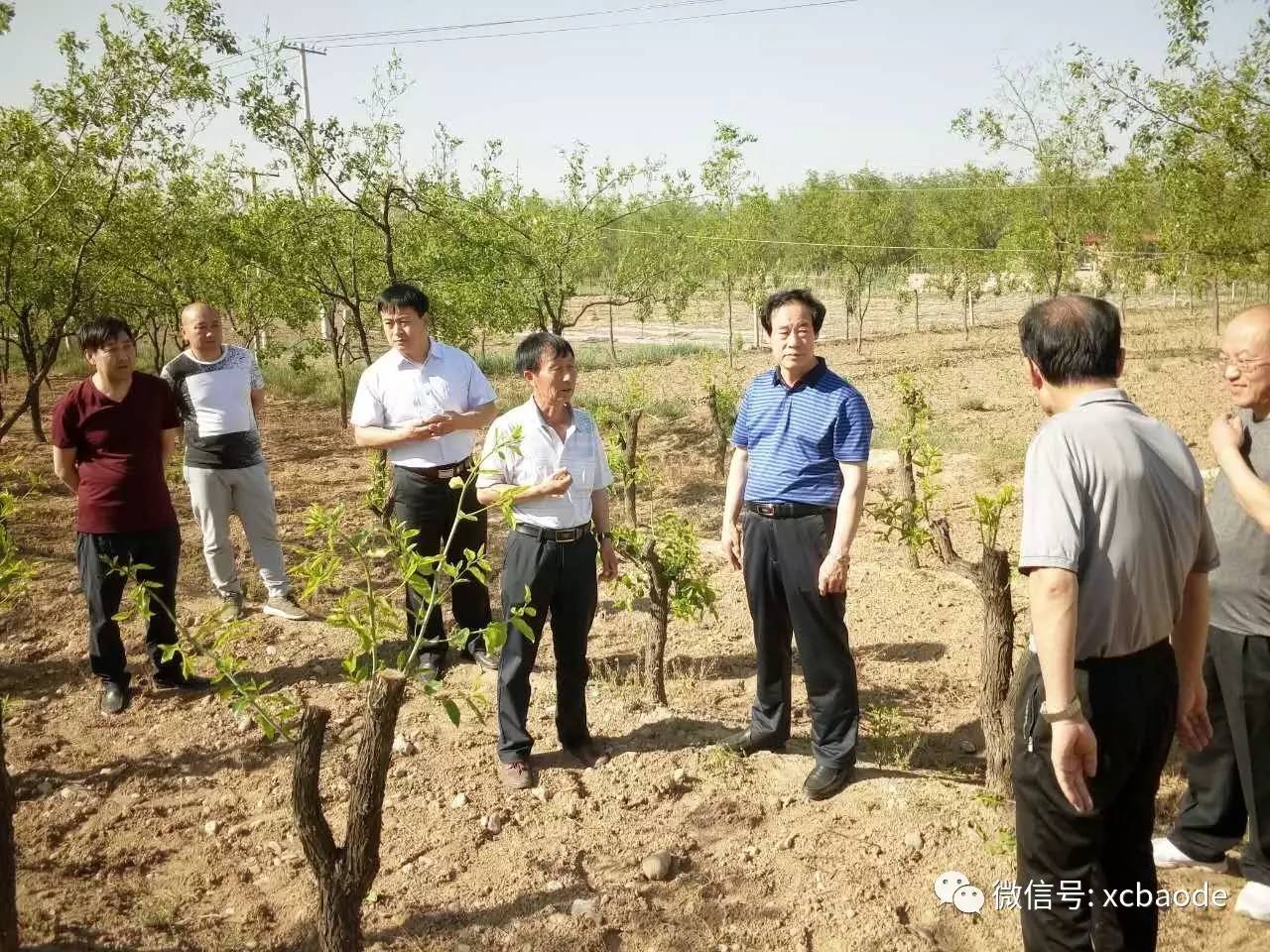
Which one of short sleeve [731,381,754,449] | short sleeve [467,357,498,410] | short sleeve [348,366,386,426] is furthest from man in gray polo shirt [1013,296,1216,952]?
short sleeve [348,366,386,426]

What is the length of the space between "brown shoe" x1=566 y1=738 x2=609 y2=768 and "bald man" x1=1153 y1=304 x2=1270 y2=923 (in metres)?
2.18

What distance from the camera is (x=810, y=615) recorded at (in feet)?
10.6

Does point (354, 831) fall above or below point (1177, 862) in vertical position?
above

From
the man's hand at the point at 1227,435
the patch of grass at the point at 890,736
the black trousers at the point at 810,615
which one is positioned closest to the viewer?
the man's hand at the point at 1227,435

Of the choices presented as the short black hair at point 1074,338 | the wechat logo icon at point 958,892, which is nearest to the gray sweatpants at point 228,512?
the wechat logo icon at point 958,892

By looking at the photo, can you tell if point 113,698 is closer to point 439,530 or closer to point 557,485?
point 439,530

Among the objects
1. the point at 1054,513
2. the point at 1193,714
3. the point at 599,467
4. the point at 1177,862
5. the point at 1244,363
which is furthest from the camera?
the point at 599,467

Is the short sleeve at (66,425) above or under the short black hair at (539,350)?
under

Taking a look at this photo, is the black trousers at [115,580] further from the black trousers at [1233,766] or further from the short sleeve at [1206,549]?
the black trousers at [1233,766]

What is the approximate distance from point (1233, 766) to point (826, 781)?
1.33 m

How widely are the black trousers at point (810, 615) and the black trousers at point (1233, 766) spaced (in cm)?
112

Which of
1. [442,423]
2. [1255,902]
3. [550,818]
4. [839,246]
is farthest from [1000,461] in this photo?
[839,246]

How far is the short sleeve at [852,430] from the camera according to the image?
3.17 metres

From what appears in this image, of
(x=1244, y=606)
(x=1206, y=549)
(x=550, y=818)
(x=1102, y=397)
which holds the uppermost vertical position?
(x=1102, y=397)
